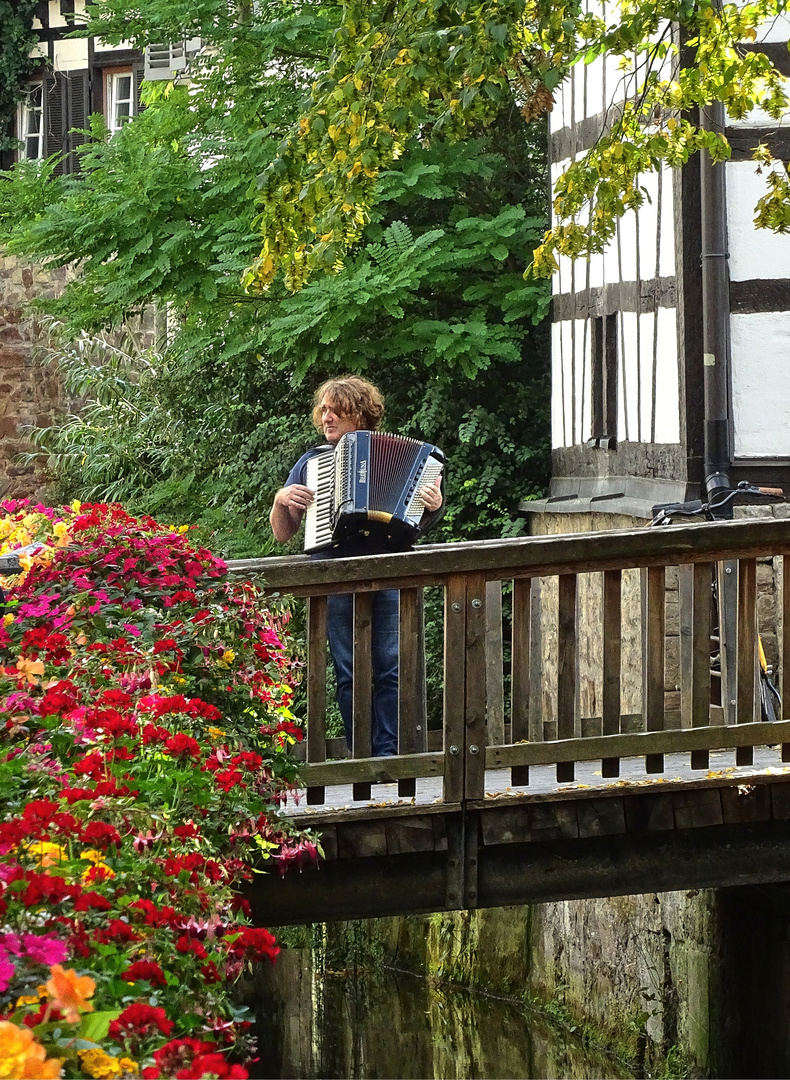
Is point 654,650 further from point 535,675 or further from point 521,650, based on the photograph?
point 535,675

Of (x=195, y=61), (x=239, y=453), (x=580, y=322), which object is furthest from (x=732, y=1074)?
(x=195, y=61)

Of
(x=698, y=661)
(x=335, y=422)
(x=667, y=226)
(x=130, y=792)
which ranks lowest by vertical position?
(x=130, y=792)

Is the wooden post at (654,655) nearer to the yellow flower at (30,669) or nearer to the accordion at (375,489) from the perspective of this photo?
the accordion at (375,489)

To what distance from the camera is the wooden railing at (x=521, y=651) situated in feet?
16.5

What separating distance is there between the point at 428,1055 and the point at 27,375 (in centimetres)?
1133

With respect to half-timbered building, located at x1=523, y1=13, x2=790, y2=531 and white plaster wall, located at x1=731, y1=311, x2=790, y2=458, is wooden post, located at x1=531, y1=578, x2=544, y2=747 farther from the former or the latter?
white plaster wall, located at x1=731, y1=311, x2=790, y2=458

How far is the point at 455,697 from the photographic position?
507 cm

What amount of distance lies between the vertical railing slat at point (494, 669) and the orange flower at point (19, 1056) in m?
3.83

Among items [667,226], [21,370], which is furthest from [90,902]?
[21,370]

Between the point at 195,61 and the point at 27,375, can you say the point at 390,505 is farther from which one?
the point at 27,375

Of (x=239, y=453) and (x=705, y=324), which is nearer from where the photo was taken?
(x=705, y=324)

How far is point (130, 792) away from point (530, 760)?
7.44 ft

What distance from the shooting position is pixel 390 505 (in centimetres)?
565

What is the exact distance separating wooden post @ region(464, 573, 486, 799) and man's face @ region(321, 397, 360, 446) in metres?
1.07
